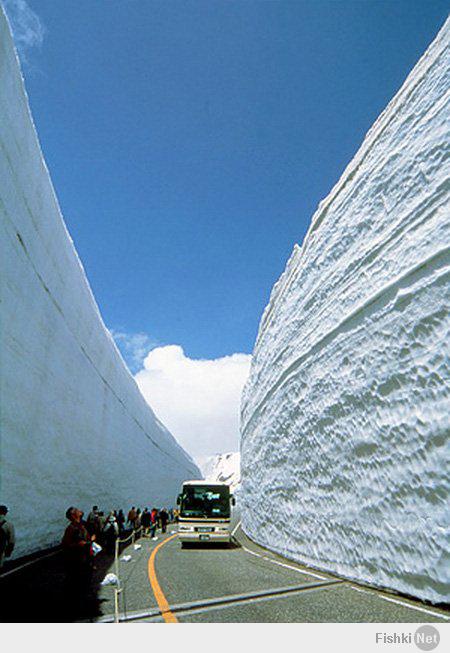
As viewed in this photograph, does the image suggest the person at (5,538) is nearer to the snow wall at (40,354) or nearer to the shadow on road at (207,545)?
the snow wall at (40,354)

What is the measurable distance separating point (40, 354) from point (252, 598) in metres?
8.52

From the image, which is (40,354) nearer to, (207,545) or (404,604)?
(207,545)

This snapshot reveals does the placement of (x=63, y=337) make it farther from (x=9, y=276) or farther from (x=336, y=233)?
(x=336, y=233)

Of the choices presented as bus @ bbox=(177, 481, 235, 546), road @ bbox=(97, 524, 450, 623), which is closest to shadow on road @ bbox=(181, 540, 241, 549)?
bus @ bbox=(177, 481, 235, 546)

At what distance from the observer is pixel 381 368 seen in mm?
5898

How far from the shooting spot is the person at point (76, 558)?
521 centimetres

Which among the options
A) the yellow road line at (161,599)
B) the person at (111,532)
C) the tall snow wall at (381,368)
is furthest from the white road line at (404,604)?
the person at (111,532)

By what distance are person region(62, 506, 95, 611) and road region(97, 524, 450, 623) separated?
1.11 feet

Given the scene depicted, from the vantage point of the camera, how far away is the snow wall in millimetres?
8586

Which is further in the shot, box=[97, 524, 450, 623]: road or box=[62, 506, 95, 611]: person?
box=[62, 506, 95, 611]: person

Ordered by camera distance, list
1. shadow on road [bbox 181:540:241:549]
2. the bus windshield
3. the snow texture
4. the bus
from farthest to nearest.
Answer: the snow texture → the bus windshield → shadow on road [bbox 181:540:241:549] → the bus

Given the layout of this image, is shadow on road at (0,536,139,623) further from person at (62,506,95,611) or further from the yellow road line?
the yellow road line

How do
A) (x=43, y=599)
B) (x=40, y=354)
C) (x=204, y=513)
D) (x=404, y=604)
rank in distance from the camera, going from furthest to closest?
1. (x=204, y=513)
2. (x=40, y=354)
3. (x=43, y=599)
4. (x=404, y=604)

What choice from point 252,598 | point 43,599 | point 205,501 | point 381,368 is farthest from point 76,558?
point 205,501
